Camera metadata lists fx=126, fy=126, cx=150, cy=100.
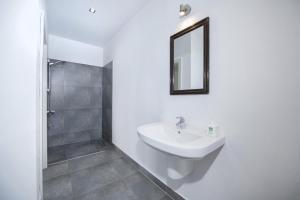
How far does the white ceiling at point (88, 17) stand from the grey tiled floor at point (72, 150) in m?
2.34

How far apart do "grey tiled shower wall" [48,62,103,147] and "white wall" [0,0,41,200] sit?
2.08 meters

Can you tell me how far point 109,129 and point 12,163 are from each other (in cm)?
202

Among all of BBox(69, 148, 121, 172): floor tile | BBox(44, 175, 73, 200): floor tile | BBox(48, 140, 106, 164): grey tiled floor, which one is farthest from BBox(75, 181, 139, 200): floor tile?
BBox(48, 140, 106, 164): grey tiled floor

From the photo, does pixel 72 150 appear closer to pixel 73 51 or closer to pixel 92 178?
pixel 92 178

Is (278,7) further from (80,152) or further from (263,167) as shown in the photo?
(80,152)

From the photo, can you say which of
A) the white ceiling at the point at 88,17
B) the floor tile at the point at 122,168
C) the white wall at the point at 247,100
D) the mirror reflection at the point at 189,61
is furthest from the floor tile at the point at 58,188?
the white ceiling at the point at 88,17

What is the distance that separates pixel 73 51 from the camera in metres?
2.85

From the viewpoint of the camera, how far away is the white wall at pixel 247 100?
729 millimetres

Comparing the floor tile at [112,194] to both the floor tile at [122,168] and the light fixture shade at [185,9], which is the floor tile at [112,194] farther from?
the light fixture shade at [185,9]

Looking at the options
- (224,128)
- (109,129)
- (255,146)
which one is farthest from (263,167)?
(109,129)

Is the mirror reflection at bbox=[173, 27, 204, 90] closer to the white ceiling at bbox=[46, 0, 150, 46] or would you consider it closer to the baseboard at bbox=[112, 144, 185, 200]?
the white ceiling at bbox=[46, 0, 150, 46]

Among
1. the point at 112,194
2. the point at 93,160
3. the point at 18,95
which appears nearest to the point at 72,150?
the point at 93,160

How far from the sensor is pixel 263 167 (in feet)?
2.67

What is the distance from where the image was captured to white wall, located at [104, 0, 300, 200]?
0.73m
